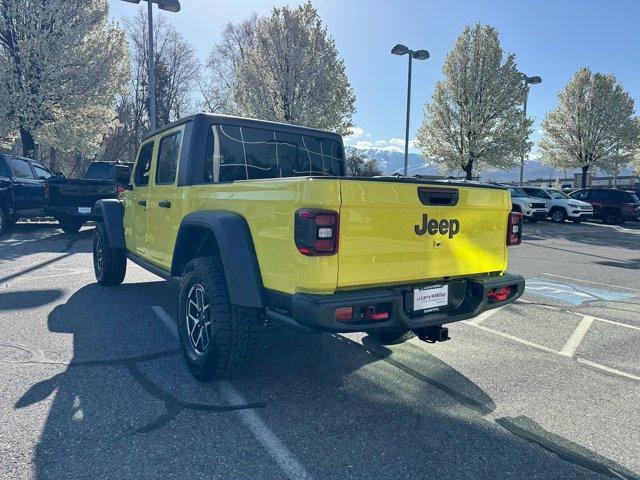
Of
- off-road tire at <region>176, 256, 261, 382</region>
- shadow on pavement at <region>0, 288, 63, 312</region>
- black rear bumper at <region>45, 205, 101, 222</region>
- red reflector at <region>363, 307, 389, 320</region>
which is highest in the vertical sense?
black rear bumper at <region>45, 205, 101, 222</region>

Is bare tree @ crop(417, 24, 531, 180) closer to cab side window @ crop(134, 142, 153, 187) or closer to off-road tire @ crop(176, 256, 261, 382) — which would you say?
cab side window @ crop(134, 142, 153, 187)

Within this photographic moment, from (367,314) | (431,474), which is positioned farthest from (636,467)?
(367,314)

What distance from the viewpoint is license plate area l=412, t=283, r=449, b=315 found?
3.12 metres

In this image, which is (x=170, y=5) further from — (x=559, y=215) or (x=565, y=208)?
(x=559, y=215)

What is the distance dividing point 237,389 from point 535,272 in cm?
719

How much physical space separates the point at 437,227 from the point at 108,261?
483 centimetres

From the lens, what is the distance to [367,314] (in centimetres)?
288

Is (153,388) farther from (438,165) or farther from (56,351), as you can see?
(438,165)

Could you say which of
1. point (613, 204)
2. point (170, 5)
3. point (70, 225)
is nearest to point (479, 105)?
point (613, 204)

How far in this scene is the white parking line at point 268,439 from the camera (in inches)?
96.0

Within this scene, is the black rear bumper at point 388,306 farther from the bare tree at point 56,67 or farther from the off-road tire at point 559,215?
the off-road tire at point 559,215

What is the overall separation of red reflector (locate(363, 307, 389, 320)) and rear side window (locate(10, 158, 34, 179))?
12.1 m

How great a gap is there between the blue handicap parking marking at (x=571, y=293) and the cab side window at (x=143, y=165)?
219 inches

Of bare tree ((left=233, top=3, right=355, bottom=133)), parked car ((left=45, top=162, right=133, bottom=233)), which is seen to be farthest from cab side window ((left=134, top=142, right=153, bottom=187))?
bare tree ((left=233, top=3, right=355, bottom=133))
